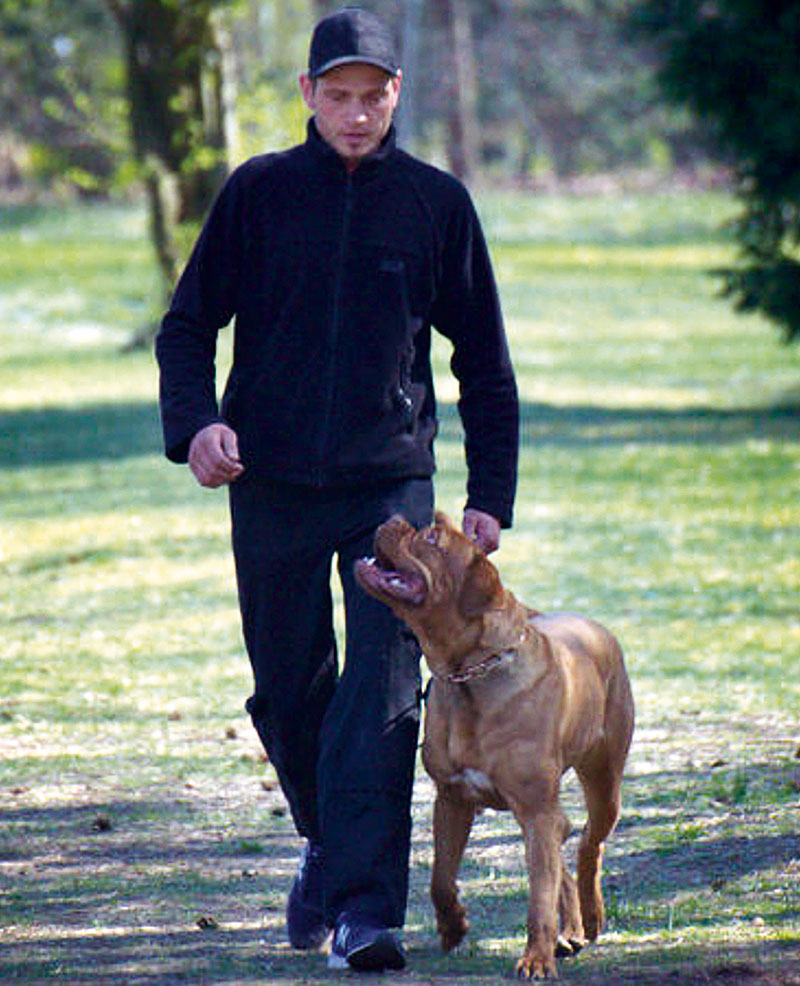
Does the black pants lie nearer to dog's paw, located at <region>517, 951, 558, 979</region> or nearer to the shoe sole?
the shoe sole

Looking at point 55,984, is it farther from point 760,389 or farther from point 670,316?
point 670,316

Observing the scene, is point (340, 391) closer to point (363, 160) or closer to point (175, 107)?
point (363, 160)

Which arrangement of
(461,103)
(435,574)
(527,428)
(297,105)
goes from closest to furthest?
1. (435,574)
2. (527,428)
3. (297,105)
4. (461,103)

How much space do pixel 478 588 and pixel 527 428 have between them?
15.9m

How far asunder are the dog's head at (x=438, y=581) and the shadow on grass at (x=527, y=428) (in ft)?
47.3

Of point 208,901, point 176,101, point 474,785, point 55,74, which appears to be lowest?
point 208,901

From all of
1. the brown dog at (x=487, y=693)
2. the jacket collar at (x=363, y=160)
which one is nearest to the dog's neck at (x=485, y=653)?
the brown dog at (x=487, y=693)

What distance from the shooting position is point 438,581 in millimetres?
5375

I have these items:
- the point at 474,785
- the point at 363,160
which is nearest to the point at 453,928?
the point at 474,785

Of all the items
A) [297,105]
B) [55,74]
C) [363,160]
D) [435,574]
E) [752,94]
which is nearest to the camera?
[435,574]

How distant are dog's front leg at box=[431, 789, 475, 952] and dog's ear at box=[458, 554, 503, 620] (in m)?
0.48

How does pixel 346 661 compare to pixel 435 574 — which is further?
pixel 346 661

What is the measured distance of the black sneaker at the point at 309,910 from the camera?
19.3 ft

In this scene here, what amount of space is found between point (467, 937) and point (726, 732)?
3.17 metres
